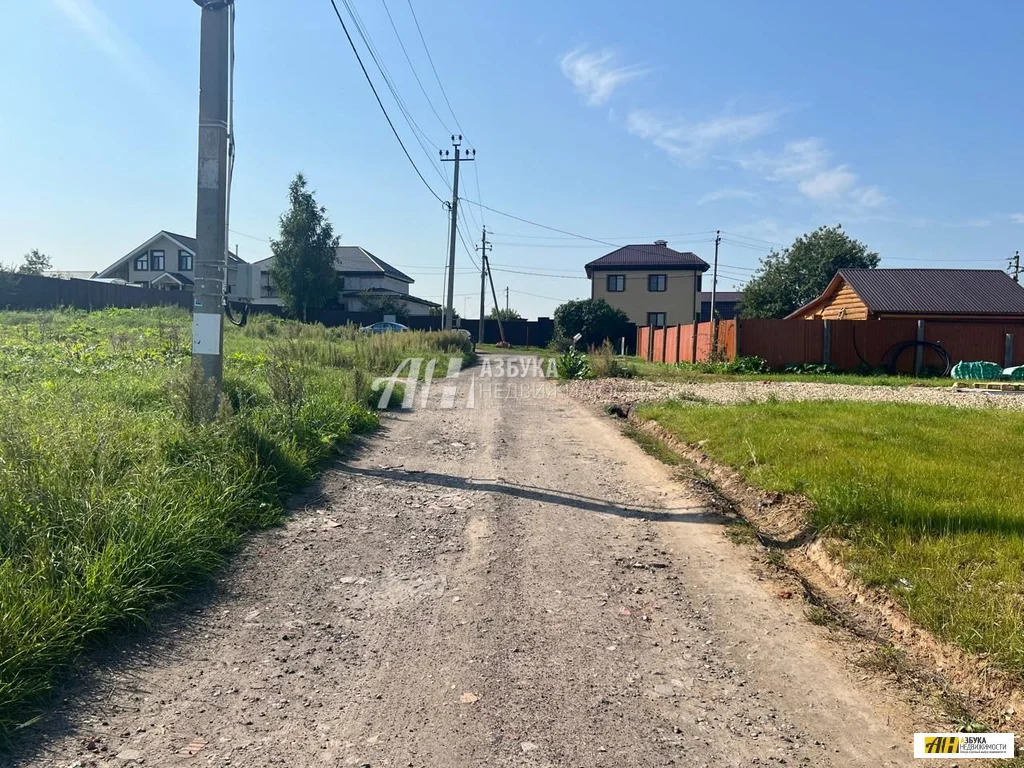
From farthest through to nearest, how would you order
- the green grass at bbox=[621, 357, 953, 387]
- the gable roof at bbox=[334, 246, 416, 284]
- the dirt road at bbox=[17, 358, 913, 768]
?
1. the gable roof at bbox=[334, 246, 416, 284]
2. the green grass at bbox=[621, 357, 953, 387]
3. the dirt road at bbox=[17, 358, 913, 768]

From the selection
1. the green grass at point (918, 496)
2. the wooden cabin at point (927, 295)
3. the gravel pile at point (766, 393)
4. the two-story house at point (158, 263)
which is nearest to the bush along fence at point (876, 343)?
the wooden cabin at point (927, 295)

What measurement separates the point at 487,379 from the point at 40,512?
1658 centimetres

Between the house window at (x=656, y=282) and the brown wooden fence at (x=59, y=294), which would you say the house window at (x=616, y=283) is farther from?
the brown wooden fence at (x=59, y=294)

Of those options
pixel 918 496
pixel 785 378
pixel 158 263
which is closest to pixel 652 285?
pixel 785 378

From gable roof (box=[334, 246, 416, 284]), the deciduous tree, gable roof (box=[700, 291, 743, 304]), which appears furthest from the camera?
gable roof (box=[700, 291, 743, 304])

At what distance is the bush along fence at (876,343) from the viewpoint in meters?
23.6

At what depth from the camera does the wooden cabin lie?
2623cm

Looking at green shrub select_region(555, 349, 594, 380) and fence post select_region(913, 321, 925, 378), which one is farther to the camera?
fence post select_region(913, 321, 925, 378)

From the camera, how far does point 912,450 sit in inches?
283

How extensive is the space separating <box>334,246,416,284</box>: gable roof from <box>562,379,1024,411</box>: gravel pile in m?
43.2

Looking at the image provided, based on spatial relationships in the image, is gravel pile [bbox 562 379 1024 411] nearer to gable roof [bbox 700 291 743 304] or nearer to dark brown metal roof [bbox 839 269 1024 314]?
dark brown metal roof [bbox 839 269 1024 314]

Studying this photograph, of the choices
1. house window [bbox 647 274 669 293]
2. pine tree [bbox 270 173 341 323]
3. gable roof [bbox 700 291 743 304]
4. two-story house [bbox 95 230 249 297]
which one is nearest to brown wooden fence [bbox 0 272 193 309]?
pine tree [bbox 270 173 341 323]

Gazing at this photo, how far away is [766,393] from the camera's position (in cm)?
1571

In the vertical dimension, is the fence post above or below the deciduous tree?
below
